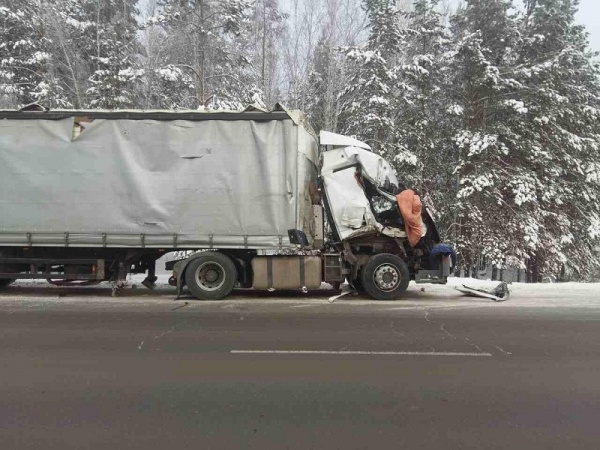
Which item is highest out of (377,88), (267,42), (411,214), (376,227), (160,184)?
(267,42)

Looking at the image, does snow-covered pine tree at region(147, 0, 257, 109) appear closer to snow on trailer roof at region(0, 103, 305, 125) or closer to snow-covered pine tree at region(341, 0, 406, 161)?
snow-covered pine tree at region(341, 0, 406, 161)

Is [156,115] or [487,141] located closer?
[156,115]

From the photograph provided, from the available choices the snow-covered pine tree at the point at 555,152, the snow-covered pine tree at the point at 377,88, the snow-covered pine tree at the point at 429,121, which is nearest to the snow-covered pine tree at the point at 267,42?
the snow-covered pine tree at the point at 377,88

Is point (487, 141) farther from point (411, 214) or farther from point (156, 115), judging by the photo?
point (156, 115)

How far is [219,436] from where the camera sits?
3.72 metres

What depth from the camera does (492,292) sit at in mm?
11133

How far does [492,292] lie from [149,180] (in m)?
7.49

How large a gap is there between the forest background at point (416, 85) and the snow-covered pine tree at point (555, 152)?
62 millimetres

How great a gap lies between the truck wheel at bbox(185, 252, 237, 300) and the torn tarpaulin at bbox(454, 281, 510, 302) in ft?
16.6

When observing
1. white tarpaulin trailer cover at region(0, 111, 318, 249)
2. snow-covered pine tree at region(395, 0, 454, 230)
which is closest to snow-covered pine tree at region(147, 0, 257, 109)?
snow-covered pine tree at region(395, 0, 454, 230)

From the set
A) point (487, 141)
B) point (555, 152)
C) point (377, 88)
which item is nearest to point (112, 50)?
point (377, 88)

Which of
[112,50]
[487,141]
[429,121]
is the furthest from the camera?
[112,50]

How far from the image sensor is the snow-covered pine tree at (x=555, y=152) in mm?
19703

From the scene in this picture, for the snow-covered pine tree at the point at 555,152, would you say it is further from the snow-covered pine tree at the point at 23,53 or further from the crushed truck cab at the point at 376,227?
the snow-covered pine tree at the point at 23,53
